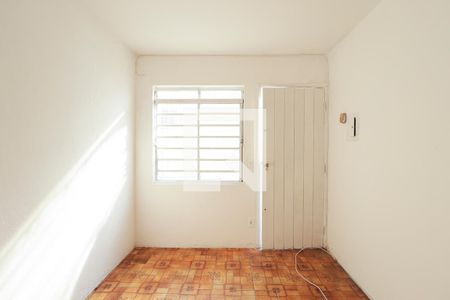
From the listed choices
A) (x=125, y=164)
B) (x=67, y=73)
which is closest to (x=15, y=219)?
(x=67, y=73)

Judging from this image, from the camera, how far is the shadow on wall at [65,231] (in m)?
1.48

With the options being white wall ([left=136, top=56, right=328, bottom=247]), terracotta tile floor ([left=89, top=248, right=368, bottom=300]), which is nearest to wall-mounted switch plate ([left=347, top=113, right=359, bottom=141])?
white wall ([left=136, top=56, right=328, bottom=247])

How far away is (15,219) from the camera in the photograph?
1443 millimetres

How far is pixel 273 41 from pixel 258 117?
35.6 inches

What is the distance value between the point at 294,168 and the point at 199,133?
1.29m

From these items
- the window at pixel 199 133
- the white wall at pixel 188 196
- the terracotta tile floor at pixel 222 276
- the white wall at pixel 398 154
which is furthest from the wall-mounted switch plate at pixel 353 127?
the terracotta tile floor at pixel 222 276

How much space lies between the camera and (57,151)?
1.78 metres

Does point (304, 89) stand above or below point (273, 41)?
below

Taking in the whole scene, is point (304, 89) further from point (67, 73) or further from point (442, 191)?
point (67, 73)

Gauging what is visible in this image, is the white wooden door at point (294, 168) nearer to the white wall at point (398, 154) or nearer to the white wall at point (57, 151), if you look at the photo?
the white wall at point (398, 154)

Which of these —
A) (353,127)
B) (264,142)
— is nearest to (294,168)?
(264,142)

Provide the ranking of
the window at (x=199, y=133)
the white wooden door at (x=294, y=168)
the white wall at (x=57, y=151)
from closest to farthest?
the white wall at (x=57, y=151), the white wooden door at (x=294, y=168), the window at (x=199, y=133)

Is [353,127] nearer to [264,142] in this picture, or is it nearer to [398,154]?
[398,154]

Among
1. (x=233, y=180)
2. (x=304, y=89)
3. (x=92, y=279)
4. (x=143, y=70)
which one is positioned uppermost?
(x=143, y=70)
